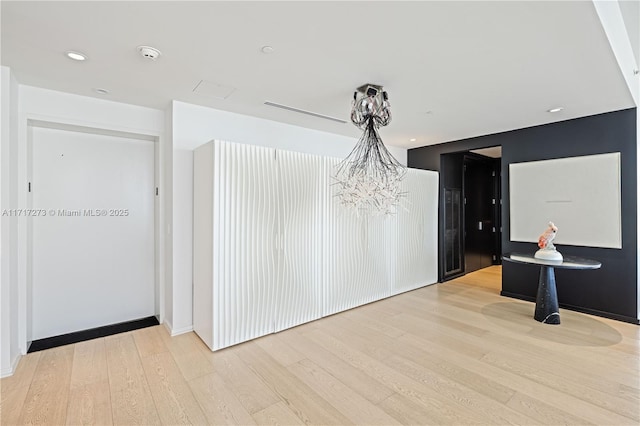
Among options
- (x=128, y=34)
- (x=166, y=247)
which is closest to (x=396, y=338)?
(x=166, y=247)

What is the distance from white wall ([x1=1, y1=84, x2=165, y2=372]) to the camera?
2.83 meters

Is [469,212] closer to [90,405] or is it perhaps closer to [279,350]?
[279,350]

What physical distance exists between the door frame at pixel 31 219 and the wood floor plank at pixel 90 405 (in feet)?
3.89

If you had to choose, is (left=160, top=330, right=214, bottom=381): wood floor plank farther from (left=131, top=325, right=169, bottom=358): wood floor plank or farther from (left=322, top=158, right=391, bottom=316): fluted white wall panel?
(left=322, top=158, right=391, bottom=316): fluted white wall panel

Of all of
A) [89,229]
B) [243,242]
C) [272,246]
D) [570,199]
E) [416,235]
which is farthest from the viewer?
[416,235]

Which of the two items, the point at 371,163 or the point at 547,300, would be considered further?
the point at 547,300

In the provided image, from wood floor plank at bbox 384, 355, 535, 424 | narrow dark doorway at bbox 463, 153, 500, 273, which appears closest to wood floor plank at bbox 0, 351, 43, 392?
wood floor plank at bbox 384, 355, 535, 424

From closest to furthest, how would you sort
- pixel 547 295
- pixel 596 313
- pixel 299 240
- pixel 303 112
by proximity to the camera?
1. pixel 299 240
2. pixel 547 295
3. pixel 303 112
4. pixel 596 313

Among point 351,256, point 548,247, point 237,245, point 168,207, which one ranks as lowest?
point 351,256

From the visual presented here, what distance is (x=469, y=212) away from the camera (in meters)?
6.86

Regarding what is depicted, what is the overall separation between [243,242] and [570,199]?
4576 millimetres

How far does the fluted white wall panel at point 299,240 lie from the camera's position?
11.7ft

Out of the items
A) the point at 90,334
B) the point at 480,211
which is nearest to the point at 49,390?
the point at 90,334

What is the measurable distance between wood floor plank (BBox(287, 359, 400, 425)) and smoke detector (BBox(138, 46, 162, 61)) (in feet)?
9.56
